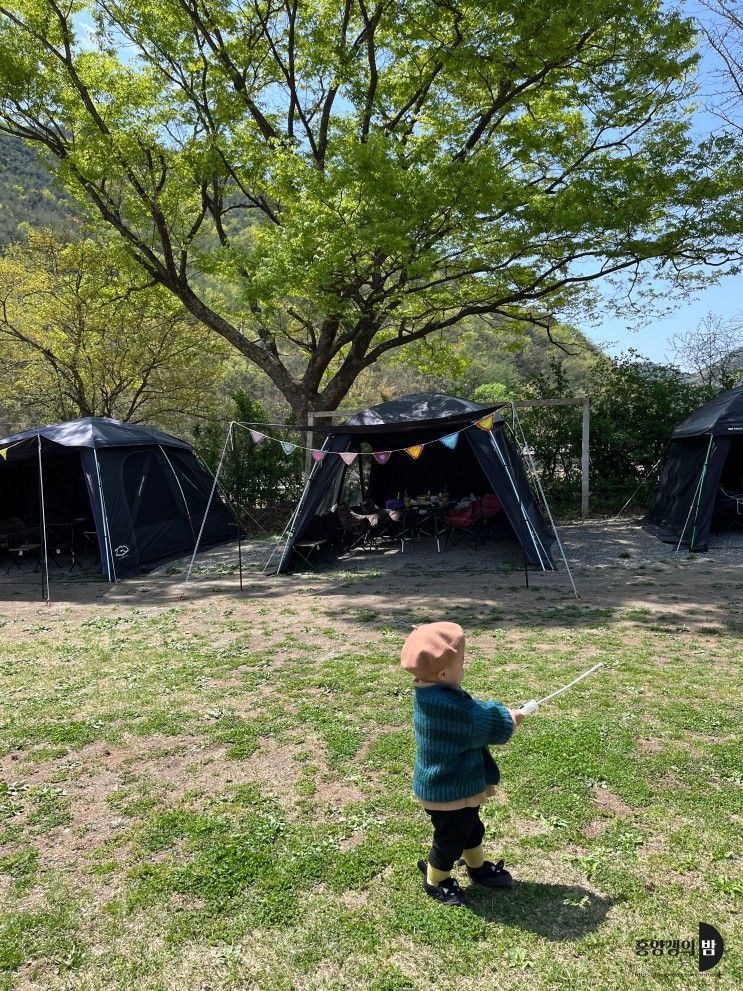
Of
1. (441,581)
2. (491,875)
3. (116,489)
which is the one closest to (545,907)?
(491,875)

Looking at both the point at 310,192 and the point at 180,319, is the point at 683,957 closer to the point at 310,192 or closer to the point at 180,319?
the point at 310,192

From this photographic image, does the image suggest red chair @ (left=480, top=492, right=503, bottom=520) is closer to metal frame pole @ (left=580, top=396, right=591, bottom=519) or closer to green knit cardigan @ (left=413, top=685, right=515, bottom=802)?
metal frame pole @ (left=580, top=396, right=591, bottom=519)

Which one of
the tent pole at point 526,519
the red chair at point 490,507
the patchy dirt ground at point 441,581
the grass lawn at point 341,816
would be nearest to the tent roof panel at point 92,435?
the patchy dirt ground at point 441,581

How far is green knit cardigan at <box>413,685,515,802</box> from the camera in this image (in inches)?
85.7

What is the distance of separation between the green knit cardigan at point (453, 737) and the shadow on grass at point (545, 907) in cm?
43

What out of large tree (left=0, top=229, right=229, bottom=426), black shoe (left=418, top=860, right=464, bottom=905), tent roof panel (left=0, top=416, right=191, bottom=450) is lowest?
black shoe (left=418, top=860, right=464, bottom=905)

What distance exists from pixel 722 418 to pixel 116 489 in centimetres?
844

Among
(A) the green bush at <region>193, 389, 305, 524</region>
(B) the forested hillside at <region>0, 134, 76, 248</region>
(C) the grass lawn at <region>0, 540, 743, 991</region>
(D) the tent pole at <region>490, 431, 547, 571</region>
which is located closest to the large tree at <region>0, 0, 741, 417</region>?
(A) the green bush at <region>193, 389, 305, 524</region>

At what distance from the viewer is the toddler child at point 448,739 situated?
2.17 meters

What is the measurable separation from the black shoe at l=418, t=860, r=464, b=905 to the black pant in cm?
7

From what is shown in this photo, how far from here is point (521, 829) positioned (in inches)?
107

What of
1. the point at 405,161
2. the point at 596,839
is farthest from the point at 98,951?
the point at 405,161

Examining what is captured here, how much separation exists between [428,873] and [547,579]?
550 centimetres

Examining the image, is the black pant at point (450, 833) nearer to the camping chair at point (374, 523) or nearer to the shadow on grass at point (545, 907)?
the shadow on grass at point (545, 907)
